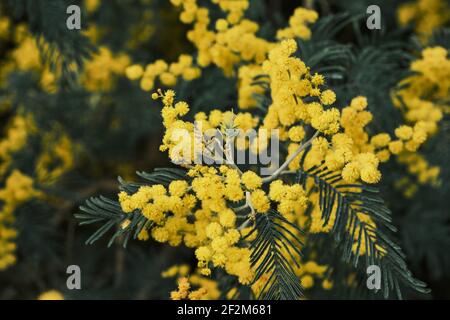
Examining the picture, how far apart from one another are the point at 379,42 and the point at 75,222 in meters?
1.82

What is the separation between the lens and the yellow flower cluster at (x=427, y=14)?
3.13 meters

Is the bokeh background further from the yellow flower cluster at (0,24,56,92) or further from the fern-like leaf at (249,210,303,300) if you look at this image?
Result: the fern-like leaf at (249,210,303,300)

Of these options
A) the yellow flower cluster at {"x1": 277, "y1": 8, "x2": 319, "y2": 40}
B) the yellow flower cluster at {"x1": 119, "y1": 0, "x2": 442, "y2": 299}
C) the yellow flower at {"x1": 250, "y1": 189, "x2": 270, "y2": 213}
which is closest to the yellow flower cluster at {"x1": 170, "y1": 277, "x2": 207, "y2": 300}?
the yellow flower cluster at {"x1": 119, "y1": 0, "x2": 442, "y2": 299}

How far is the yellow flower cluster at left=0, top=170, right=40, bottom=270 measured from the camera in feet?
7.45

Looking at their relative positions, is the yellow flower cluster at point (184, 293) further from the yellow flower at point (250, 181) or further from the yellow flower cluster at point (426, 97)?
the yellow flower cluster at point (426, 97)

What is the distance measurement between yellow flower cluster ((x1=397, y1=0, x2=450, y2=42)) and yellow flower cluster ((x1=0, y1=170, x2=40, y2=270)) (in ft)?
7.29

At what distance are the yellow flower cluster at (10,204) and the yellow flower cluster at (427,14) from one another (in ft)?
7.29

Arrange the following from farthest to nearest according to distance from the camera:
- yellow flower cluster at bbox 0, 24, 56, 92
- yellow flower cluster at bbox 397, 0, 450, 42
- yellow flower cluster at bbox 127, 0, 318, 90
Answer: yellow flower cluster at bbox 397, 0, 450, 42
yellow flower cluster at bbox 0, 24, 56, 92
yellow flower cluster at bbox 127, 0, 318, 90

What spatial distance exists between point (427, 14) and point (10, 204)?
248 centimetres

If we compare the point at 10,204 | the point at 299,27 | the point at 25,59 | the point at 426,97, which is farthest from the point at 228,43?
the point at 25,59

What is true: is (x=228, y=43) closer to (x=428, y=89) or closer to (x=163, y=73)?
(x=163, y=73)

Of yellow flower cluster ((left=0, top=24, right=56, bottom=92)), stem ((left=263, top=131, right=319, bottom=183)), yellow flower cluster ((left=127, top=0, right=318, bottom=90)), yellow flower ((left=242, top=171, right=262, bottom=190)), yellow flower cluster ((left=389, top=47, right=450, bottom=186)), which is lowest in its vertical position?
yellow flower ((left=242, top=171, right=262, bottom=190))

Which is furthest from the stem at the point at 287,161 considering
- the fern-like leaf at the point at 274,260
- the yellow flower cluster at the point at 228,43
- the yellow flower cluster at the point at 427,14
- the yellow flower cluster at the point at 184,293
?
the yellow flower cluster at the point at 427,14

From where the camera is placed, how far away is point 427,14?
320 centimetres
